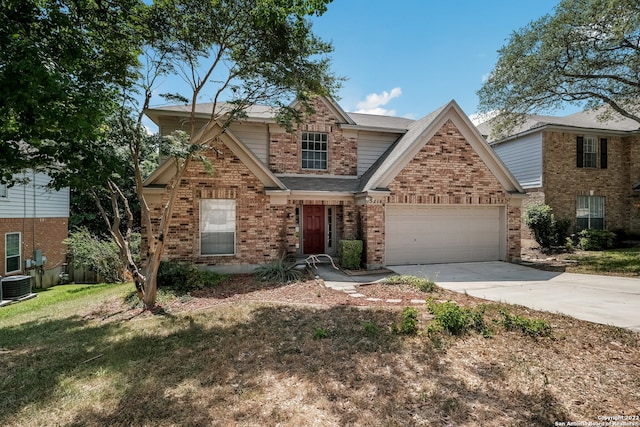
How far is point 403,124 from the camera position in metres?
15.6

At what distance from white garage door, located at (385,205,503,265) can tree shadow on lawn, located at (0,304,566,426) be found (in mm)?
6033

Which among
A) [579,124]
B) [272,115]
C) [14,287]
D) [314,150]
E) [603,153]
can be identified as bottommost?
[14,287]

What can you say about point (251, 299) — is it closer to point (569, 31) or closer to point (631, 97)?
point (569, 31)

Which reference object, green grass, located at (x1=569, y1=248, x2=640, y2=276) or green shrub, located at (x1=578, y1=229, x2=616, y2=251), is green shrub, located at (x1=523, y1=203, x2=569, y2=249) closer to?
green shrub, located at (x1=578, y1=229, x2=616, y2=251)

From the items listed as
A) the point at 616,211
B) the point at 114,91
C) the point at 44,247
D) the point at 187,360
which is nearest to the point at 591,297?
the point at 187,360

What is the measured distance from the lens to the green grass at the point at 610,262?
11.0 metres

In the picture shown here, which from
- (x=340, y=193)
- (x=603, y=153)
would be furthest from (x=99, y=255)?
(x=603, y=153)

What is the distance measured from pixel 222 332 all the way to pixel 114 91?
18.0ft

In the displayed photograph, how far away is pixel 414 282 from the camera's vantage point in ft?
29.7

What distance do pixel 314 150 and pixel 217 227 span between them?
5.38 m

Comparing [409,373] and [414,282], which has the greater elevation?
[414,282]

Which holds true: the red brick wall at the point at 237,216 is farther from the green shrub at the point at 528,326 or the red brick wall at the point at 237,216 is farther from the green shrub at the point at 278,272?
the green shrub at the point at 528,326

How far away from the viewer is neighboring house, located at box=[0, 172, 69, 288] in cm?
1371

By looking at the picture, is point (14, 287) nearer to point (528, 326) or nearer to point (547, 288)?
point (528, 326)
